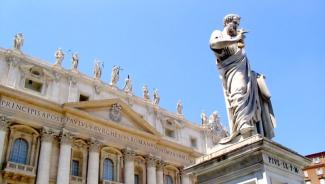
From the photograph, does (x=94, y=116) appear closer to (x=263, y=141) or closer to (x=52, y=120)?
(x=52, y=120)

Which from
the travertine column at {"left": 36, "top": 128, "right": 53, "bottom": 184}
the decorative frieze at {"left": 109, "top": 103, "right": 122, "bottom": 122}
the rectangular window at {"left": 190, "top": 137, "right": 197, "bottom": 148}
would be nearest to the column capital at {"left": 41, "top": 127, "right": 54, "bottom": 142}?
the travertine column at {"left": 36, "top": 128, "right": 53, "bottom": 184}

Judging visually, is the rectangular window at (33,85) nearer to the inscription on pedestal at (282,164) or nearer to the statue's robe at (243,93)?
the statue's robe at (243,93)

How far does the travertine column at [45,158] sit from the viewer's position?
23139mm

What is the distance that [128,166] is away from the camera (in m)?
27.8

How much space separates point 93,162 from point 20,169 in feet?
16.7

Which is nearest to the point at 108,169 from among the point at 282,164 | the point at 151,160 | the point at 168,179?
the point at 151,160

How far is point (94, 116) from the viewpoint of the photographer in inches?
1066

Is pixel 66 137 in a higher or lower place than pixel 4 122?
lower

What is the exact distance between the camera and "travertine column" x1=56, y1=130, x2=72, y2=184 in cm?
2393

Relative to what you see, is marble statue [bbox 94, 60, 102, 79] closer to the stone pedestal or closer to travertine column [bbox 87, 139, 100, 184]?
travertine column [bbox 87, 139, 100, 184]

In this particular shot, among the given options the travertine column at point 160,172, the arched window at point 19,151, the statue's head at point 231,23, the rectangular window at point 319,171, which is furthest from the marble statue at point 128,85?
the rectangular window at point 319,171

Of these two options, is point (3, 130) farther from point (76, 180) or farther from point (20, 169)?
point (76, 180)

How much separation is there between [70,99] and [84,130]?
2528 mm

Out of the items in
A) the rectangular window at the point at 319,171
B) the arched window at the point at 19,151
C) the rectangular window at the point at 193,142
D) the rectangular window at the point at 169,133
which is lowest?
the arched window at the point at 19,151
